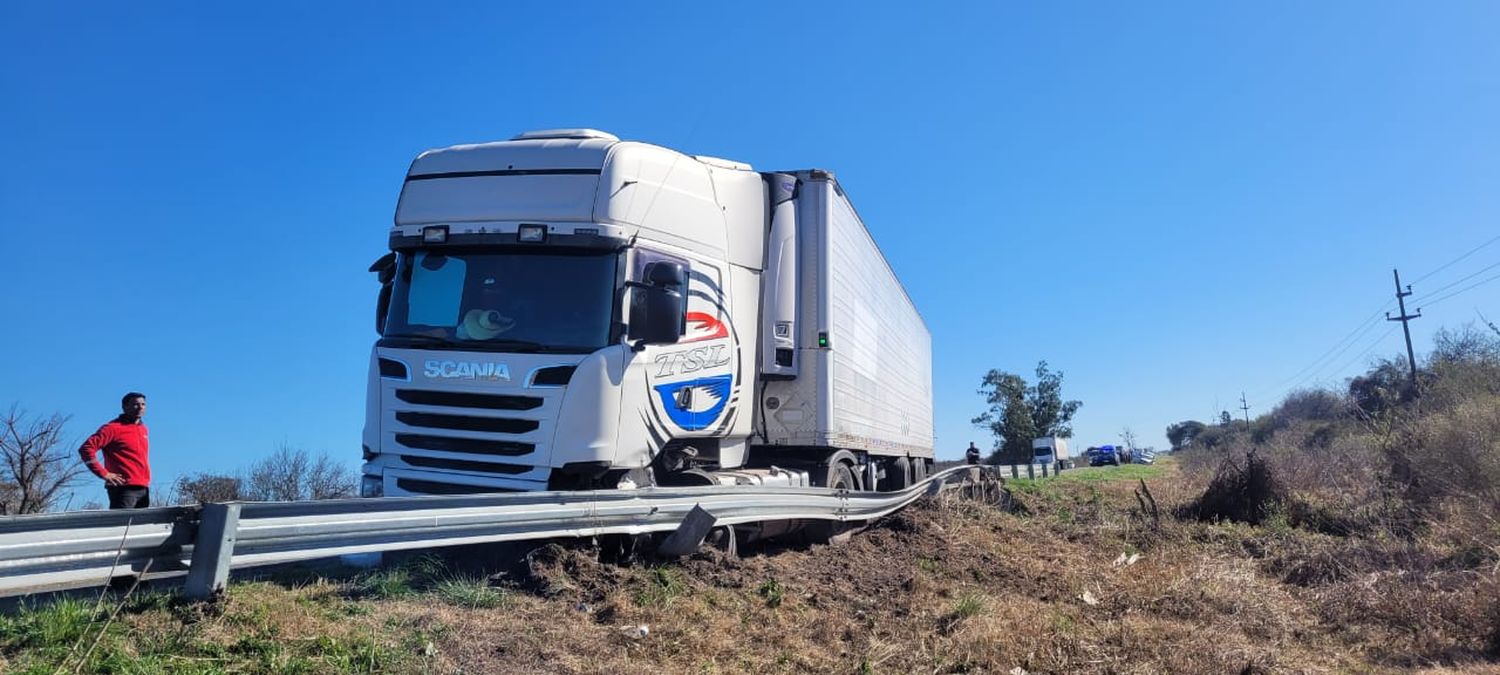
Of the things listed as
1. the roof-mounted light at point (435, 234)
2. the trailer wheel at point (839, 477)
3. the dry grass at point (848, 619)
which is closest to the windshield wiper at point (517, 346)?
the roof-mounted light at point (435, 234)

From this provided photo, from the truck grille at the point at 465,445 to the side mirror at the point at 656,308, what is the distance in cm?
118

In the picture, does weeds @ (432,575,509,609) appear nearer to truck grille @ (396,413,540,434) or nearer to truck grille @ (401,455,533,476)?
truck grille @ (401,455,533,476)

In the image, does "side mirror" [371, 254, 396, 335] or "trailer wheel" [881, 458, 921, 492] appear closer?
"side mirror" [371, 254, 396, 335]

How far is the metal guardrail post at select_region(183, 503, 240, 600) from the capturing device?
448cm

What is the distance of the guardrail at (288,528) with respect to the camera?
4.04 m

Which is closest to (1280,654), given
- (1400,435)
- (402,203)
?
(402,203)

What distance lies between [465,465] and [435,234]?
1970 mm

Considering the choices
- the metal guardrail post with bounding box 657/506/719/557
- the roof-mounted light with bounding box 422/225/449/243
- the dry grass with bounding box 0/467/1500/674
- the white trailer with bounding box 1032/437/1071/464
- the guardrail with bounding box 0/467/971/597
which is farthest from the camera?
the white trailer with bounding box 1032/437/1071/464

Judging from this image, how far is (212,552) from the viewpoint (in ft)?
14.8

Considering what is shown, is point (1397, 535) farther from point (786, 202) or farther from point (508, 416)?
point (508, 416)

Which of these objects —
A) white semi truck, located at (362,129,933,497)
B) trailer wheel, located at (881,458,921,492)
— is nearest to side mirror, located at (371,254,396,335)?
white semi truck, located at (362,129,933,497)

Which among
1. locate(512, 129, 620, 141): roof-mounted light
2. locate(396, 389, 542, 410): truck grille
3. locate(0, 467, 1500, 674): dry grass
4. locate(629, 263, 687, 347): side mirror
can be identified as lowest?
locate(0, 467, 1500, 674): dry grass

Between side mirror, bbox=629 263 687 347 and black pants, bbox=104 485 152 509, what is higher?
side mirror, bbox=629 263 687 347

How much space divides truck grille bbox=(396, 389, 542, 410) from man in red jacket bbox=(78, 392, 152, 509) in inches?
90.5
